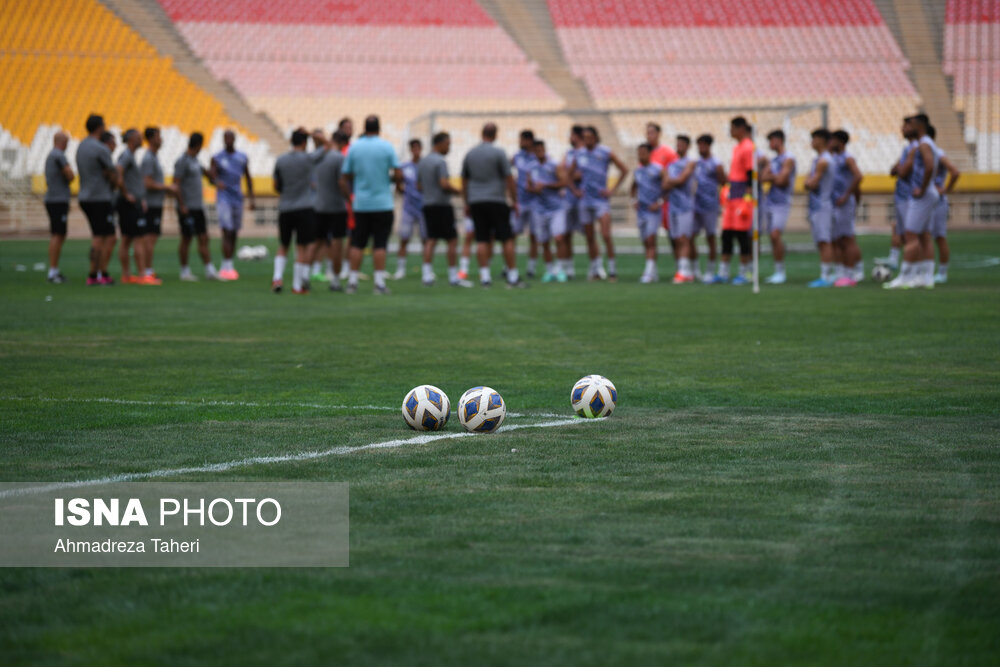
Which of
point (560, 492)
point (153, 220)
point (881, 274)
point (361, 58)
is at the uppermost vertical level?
point (361, 58)

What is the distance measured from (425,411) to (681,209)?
14.1 m

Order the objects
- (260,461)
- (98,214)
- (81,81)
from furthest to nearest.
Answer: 1. (81,81)
2. (98,214)
3. (260,461)

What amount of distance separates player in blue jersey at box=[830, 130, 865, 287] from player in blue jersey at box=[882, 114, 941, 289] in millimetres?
1349

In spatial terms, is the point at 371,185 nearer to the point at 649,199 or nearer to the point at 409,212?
the point at 409,212

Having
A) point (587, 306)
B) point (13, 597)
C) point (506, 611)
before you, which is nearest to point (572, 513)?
point (506, 611)

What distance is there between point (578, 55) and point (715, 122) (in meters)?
7.19

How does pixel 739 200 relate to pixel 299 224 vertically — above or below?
above

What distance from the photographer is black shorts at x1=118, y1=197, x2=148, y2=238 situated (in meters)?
17.9

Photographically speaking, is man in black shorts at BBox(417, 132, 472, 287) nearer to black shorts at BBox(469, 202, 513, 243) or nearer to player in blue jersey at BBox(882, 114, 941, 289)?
black shorts at BBox(469, 202, 513, 243)

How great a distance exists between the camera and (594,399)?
6.43m

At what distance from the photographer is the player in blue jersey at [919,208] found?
52.1ft

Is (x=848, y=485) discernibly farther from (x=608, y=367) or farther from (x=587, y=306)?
(x=587, y=306)

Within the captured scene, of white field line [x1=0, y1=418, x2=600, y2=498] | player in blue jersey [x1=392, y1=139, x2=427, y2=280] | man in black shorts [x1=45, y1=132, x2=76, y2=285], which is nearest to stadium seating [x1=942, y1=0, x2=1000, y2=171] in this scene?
player in blue jersey [x1=392, y1=139, x2=427, y2=280]

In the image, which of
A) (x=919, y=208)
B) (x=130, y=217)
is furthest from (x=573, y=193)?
(x=130, y=217)
